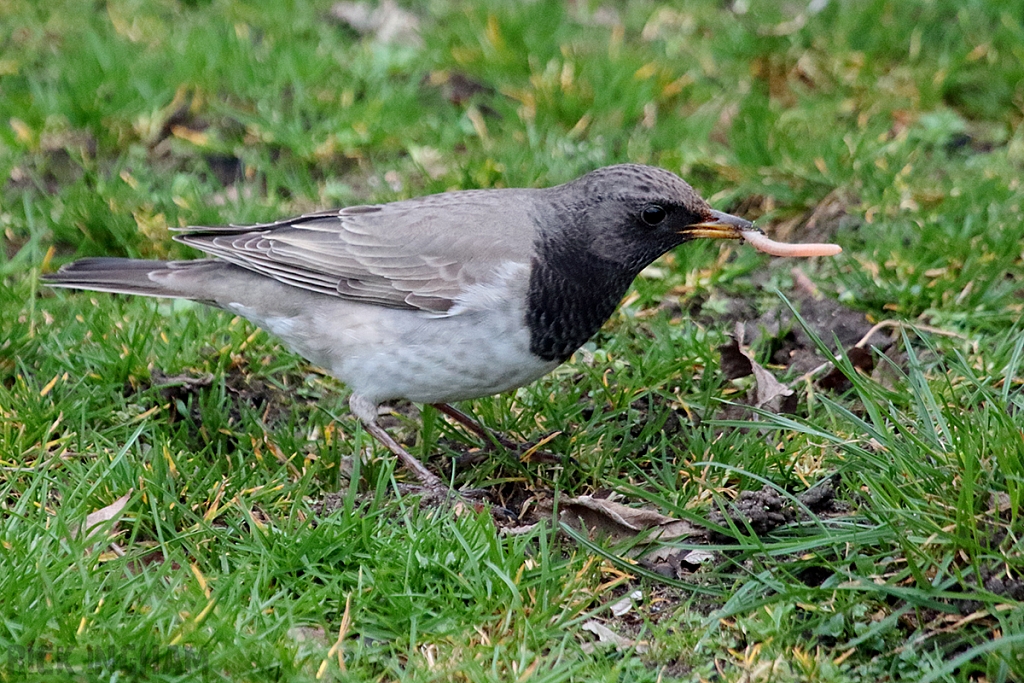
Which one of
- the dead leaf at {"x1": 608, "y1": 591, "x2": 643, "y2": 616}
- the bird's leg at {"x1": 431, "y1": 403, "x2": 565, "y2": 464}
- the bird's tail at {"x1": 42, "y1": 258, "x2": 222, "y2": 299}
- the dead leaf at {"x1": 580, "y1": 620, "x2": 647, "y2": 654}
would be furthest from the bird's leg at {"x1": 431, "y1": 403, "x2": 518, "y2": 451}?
the bird's tail at {"x1": 42, "y1": 258, "x2": 222, "y2": 299}

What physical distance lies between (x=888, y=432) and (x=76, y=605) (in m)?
3.01

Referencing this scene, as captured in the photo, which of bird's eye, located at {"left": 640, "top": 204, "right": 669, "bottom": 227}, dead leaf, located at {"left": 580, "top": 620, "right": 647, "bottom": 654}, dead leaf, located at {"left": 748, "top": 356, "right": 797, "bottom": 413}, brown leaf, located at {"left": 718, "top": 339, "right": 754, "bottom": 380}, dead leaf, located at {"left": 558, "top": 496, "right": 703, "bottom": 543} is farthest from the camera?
brown leaf, located at {"left": 718, "top": 339, "right": 754, "bottom": 380}

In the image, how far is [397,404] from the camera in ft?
19.7

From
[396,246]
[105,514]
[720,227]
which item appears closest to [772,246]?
[720,227]

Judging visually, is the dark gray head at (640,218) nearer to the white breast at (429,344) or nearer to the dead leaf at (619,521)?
the white breast at (429,344)

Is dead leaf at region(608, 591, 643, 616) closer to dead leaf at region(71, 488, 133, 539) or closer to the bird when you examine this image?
the bird

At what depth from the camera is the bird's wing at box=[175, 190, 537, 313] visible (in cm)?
515

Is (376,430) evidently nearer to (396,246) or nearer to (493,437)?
(493,437)

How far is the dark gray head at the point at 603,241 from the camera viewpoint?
4965mm

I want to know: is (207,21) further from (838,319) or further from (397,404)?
(838,319)

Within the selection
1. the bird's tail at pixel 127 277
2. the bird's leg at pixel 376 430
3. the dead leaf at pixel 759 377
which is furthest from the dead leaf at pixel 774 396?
the bird's tail at pixel 127 277

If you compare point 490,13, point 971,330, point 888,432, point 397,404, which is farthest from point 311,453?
point 490,13

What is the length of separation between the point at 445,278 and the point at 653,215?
0.98 m

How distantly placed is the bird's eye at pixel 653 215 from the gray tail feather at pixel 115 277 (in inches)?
88.5
